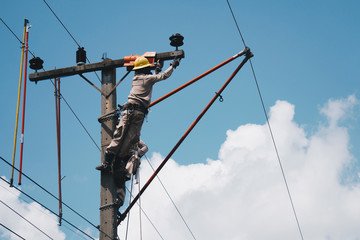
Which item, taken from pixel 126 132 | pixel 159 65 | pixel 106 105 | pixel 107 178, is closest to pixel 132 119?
pixel 126 132

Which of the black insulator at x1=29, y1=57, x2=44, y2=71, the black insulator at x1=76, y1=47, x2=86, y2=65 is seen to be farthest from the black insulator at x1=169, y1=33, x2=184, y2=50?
the black insulator at x1=29, y1=57, x2=44, y2=71

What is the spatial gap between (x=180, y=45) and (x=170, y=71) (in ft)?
2.26

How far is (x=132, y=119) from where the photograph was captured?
9398mm

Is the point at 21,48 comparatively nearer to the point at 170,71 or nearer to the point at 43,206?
the point at 170,71

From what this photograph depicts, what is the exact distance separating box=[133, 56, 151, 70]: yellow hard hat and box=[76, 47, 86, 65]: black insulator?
1.24 metres

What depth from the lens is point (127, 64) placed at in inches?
400

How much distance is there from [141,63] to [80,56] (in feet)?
4.69

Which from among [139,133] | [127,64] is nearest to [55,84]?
[127,64]

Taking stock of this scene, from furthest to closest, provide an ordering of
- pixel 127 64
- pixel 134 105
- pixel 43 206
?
1. pixel 127 64
2. pixel 134 105
3. pixel 43 206

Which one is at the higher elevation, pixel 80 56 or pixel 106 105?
pixel 80 56

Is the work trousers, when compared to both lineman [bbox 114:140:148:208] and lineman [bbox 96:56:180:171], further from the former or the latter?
lineman [bbox 114:140:148:208]

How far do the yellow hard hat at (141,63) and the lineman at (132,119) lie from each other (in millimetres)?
254

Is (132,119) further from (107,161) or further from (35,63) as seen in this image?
(35,63)

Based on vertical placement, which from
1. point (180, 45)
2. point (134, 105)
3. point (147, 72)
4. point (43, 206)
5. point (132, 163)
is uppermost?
point (180, 45)
